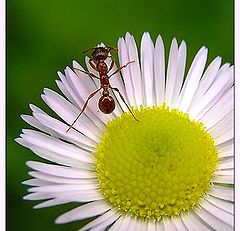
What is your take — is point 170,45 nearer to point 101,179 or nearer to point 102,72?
point 102,72

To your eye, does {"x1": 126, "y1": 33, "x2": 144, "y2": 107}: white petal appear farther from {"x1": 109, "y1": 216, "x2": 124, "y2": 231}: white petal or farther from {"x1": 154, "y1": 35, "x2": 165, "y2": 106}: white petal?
{"x1": 109, "y1": 216, "x2": 124, "y2": 231}: white petal

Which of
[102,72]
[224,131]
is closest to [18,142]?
[102,72]

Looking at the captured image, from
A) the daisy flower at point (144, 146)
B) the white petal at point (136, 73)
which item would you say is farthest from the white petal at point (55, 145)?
the white petal at point (136, 73)

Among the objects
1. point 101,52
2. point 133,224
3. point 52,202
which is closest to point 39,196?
point 52,202

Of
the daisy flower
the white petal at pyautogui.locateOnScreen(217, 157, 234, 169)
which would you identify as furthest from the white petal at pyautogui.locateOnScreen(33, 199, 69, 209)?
the white petal at pyautogui.locateOnScreen(217, 157, 234, 169)

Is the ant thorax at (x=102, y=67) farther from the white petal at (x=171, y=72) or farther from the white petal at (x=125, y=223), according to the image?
the white petal at (x=125, y=223)

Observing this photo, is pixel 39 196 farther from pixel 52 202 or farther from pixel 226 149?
pixel 226 149
